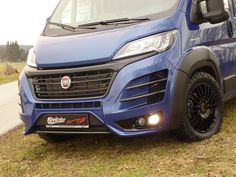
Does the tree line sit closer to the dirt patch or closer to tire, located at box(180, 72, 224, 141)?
the dirt patch

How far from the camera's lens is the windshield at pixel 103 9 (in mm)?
5305

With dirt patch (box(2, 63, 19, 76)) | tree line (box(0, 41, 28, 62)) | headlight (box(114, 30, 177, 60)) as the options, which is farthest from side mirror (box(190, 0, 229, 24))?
tree line (box(0, 41, 28, 62))

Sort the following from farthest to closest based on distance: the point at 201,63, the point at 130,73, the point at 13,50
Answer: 1. the point at 13,50
2. the point at 201,63
3. the point at 130,73

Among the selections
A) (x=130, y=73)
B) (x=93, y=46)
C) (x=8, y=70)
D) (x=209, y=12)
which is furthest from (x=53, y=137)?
(x=8, y=70)

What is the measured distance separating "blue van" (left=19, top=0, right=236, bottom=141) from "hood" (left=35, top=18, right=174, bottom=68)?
0.03ft

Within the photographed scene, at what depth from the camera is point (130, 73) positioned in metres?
4.72

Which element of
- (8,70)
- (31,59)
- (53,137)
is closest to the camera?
(31,59)

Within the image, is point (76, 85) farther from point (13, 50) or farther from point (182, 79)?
point (13, 50)

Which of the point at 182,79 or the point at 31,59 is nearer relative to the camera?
the point at 182,79

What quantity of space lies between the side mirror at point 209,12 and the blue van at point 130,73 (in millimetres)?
11

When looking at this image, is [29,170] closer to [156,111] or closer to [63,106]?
[63,106]

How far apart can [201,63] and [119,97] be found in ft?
3.71

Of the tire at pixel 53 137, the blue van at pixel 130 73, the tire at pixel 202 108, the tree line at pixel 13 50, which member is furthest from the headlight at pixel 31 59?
the tree line at pixel 13 50

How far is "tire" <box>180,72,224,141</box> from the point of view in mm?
5129
